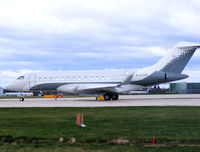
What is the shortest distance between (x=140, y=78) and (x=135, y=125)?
2383cm

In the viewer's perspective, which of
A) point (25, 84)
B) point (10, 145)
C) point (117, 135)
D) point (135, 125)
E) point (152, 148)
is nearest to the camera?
point (152, 148)

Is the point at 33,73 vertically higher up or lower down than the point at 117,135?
higher up

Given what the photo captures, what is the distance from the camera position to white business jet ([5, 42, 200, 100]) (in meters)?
36.4

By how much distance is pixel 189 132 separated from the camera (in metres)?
11.4

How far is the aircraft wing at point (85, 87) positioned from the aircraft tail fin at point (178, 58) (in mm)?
7057

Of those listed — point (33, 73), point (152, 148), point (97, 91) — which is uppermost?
point (33, 73)

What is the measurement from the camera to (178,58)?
36.5m

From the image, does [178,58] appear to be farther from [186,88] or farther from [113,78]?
[186,88]

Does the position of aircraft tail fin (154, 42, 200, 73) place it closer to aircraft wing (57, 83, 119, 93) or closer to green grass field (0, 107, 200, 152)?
aircraft wing (57, 83, 119, 93)

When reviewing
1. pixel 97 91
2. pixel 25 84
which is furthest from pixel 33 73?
pixel 97 91

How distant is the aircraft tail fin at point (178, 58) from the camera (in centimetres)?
3644

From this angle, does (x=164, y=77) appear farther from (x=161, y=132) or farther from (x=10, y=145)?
(x=10, y=145)

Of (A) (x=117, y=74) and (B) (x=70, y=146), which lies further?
(A) (x=117, y=74)

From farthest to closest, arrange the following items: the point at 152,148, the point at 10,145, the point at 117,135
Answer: the point at 117,135
the point at 10,145
the point at 152,148
